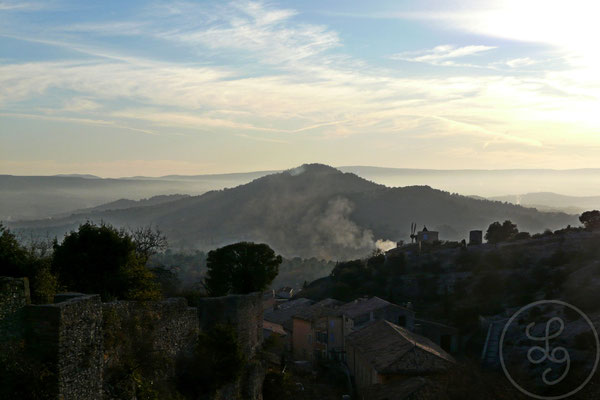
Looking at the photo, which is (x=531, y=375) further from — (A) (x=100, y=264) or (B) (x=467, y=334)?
(A) (x=100, y=264)

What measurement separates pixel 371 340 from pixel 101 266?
24.2 metres

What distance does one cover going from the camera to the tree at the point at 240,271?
1373 inches

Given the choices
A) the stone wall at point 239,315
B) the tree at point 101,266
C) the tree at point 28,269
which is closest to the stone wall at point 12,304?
the tree at point 28,269

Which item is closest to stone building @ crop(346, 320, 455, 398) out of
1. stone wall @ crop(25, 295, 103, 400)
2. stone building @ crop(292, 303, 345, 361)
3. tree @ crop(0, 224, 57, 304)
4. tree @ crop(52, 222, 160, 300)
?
stone building @ crop(292, 303, 345, 361)

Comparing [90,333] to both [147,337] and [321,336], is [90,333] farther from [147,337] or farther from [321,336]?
[321,336]

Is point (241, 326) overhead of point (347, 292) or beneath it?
overhead

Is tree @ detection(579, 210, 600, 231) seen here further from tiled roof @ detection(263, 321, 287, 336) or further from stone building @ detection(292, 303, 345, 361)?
tiled roof @ detection(263, 321, 287, 336)

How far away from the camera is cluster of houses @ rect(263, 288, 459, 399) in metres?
34.3

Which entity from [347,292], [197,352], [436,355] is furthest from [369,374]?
[347,292]

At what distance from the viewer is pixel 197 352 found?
20953mm

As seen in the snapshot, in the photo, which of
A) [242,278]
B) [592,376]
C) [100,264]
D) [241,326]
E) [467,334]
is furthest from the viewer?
[467,334]

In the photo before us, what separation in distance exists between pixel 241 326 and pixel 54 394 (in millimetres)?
13424

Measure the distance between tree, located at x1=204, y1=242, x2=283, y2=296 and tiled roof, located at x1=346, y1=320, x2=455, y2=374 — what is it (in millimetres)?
7761

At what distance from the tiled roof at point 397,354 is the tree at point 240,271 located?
7761 mm
